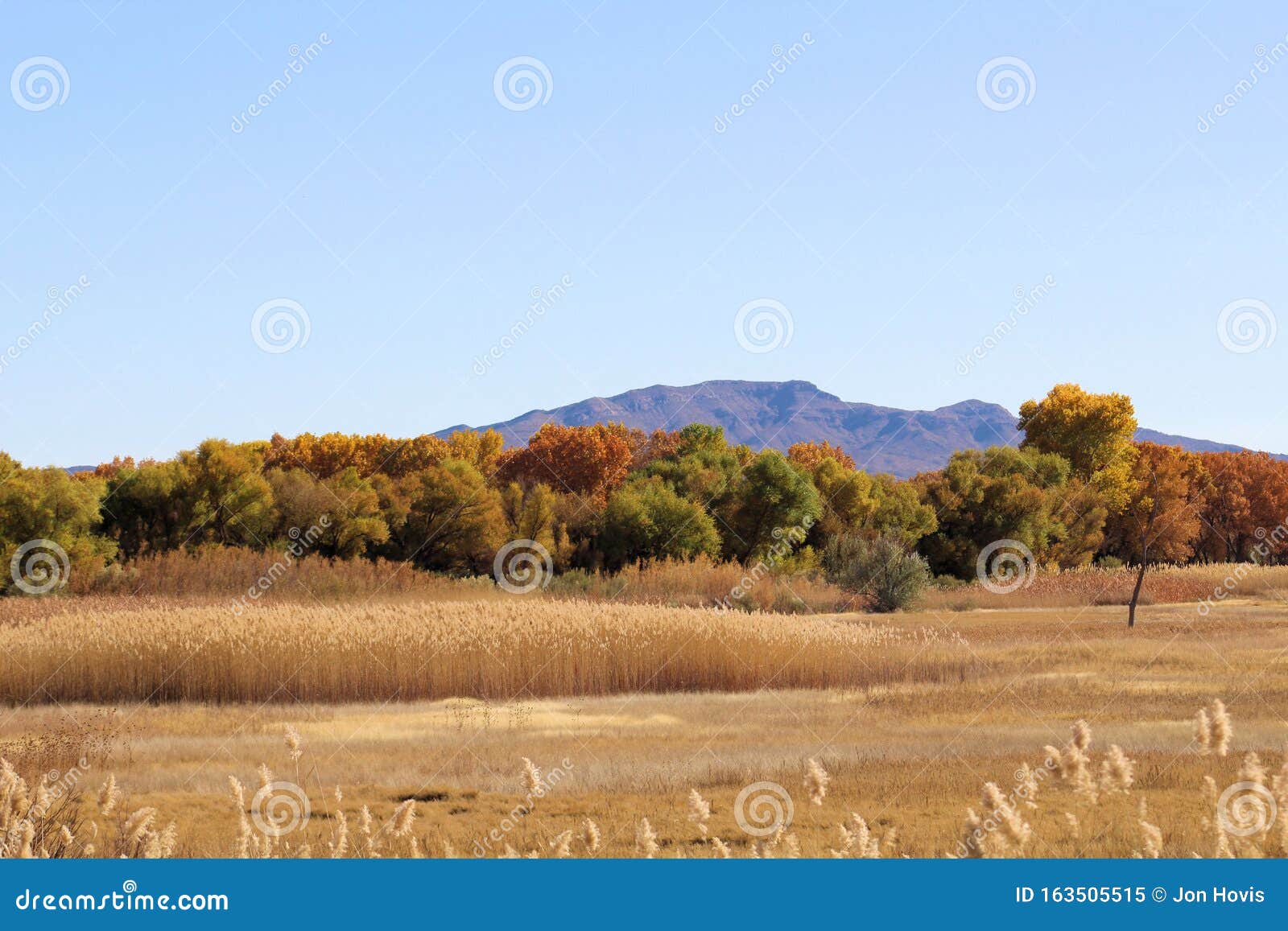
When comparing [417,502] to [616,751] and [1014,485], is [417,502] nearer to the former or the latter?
[1014,485]

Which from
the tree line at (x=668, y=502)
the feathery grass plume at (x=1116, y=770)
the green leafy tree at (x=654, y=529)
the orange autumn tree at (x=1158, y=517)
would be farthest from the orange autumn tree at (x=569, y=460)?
the feathery grass plume at (x=1116, y=770)

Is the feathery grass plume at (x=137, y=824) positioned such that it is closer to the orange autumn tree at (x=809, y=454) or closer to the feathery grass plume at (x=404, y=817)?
the feathery grass plume at (x=404, y=817)

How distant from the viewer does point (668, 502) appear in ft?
182

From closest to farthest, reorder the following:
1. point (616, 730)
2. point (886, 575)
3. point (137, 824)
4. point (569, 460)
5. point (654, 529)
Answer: point (137, 824), point (616, 730), point (886, 575), point (654, 529), point (569, 460)

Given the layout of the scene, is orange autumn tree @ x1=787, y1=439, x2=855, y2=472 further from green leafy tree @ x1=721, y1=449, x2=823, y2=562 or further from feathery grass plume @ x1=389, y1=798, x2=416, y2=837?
feathery grass plume @ x1=389, y1=798, x2=416, y2=837

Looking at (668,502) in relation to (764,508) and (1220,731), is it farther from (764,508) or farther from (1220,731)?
(1220,731)

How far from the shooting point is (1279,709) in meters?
17.8

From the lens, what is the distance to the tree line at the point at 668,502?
4878cm

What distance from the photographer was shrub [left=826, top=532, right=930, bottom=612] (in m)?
42.9

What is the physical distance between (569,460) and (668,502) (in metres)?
30.7

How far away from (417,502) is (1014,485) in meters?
31.1

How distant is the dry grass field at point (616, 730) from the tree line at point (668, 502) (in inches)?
519

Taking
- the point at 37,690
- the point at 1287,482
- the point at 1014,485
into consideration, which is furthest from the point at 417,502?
the point at 1287,482

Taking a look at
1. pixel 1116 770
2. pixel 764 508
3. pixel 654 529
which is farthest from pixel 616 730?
pixel 764 508
